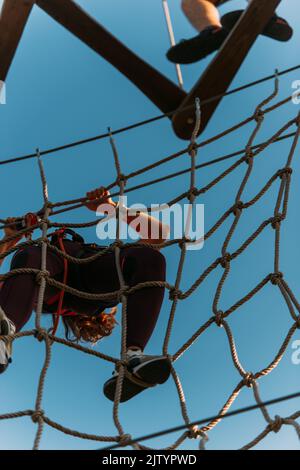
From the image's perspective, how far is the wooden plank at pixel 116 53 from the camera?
357cm

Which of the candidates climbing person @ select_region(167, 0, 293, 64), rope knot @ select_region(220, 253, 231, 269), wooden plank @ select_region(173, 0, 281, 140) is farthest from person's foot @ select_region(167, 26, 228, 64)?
rope knot @ select_region(220, 253, 231, 269)

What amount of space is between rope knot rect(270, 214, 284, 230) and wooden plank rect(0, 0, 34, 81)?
4.11 ft

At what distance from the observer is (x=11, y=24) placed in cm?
338

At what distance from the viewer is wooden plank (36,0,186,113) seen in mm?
3566

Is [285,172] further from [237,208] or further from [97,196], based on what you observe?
[97,196]

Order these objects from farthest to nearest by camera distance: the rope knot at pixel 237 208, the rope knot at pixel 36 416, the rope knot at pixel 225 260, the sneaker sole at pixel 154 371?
the rope knot at pixel 237 208 < the rope knot at pixel 225 260 < the sneaker sole at pixel 154 371 < the rope knot at pixel 36 416

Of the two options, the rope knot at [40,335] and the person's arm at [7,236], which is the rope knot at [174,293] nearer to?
the rope knot at [40,335]

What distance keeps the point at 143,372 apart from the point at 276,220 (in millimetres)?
697

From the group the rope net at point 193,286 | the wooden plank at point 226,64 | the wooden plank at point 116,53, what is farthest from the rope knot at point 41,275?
the wooden plank at point 116,53

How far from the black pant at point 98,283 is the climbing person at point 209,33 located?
1.39 m

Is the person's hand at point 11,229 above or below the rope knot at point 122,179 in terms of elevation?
below

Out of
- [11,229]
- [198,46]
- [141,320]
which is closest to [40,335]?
[141,320]
